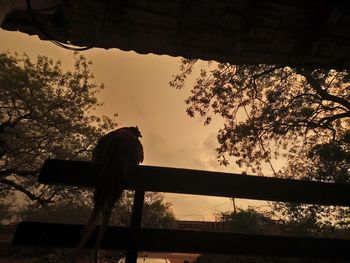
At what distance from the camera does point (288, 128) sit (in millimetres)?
13938

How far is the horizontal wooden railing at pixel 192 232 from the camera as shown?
79.8 inches

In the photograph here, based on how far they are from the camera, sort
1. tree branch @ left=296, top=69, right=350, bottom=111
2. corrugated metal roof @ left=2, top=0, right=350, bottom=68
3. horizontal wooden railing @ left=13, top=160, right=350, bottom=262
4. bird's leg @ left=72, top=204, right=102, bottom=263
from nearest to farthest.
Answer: bird's leg @ left=72, top=204, right=102, bottom=263 → horizontal wooden railing @ left=13, top=160, right=350, bottom=262 → corrugated metal roof @ left=2, top=0, right=350, bottom=68 → tree branch @ left=296, top=69, right=350, bottom=111

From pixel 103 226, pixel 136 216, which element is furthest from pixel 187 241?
pixel 103 226

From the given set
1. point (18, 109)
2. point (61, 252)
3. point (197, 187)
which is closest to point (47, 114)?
point (18, 109)

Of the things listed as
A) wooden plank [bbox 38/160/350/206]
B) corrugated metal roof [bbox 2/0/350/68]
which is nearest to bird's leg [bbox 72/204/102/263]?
wooden plank [bbox 38/160/350/206]

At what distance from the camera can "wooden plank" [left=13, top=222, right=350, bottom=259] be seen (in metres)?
1.97

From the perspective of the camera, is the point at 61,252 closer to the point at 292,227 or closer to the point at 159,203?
the point at 292,227

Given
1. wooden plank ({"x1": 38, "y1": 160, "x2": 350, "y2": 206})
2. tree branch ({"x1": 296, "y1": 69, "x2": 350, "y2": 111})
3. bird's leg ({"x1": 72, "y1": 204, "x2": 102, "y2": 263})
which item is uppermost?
tree branch ({"x1": 296, "y1": 69, "x2": 350, "y2": 111})

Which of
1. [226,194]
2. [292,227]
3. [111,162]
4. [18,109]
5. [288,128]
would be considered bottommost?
[226,194]

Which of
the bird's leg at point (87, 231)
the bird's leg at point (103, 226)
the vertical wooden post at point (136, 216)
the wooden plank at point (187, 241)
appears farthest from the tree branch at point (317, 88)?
the bird's leg at point (87, 231)

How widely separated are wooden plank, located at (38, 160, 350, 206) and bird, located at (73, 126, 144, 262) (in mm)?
92

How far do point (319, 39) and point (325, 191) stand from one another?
258cm

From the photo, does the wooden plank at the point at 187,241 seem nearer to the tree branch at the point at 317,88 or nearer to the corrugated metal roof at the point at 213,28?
the corrugated metal roof at the point at 213,28

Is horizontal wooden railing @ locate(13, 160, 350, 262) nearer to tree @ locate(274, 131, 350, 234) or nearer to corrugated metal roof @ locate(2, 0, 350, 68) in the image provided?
corrugated metal roof @ locate(2, 0, 350, 68)
